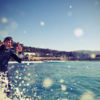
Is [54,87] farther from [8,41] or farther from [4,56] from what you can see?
[8,41]

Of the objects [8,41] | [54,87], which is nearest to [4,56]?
[8,41]

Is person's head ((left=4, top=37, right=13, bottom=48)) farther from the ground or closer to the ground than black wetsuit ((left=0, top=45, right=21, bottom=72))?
farther from the ground

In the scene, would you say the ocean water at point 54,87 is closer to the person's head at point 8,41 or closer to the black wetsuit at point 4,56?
the black wetsuit at point 4,56

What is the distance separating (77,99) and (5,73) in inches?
178

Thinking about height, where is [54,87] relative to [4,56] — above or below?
below

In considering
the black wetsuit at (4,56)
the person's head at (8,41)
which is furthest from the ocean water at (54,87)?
the person's head at (8,41)

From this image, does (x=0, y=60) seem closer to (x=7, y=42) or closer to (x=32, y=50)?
(x=7, y=42)

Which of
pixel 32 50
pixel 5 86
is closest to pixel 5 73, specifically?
pixel 5 86

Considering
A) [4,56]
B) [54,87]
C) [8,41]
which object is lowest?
[54,87]

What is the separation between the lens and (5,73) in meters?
5.23

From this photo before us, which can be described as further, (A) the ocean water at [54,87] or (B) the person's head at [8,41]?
(A) the ocean water at [54,87]

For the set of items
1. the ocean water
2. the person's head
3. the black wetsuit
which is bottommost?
the ocean water

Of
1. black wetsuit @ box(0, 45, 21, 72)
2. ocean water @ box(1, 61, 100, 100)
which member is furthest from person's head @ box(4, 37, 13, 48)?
ocean water @ box(1, 61, 100, 100)

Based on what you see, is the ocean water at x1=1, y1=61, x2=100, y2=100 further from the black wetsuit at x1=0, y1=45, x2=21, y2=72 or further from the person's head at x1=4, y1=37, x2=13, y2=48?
the person's head at x1=4, y1=37, x2=13, y2=48
